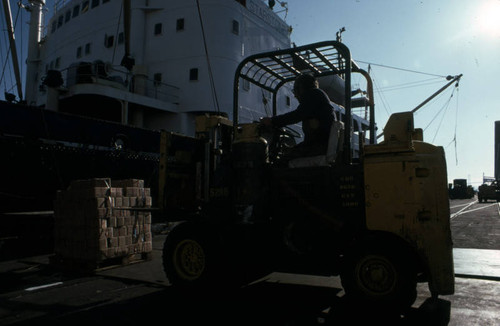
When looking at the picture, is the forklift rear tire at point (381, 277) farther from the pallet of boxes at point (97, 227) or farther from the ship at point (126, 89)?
the ship at point (126, 89)

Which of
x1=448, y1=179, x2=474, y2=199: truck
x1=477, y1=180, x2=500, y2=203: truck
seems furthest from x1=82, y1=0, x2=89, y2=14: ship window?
x1=448, y1=179, x2=474, y2=199: truck

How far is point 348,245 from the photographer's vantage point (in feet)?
12.9

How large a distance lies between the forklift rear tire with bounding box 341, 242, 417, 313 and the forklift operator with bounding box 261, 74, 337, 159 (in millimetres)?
1294

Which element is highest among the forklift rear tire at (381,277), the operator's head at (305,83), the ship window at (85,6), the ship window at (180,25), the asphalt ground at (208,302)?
the ship window at (85,6)

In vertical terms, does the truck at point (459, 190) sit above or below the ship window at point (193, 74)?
below

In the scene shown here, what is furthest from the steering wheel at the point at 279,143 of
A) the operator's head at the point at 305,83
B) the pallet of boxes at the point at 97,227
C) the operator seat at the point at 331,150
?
the pallet of boxes at the point at 97,227

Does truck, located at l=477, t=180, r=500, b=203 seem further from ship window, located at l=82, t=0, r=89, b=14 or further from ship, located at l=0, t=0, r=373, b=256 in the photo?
ship window, located at l=82, t=0, r=89, b=14

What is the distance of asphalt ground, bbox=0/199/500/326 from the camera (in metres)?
3.62

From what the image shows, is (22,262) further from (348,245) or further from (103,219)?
(348,245)

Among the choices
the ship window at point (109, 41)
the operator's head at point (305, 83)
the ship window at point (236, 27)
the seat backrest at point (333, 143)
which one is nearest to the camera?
the seat backrest at point (333, 143)

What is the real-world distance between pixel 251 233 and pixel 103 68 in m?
16.7

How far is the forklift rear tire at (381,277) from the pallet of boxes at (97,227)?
12.2 feet

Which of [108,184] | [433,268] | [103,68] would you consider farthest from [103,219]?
[103,68]

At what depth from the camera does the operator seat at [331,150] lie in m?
4.18
